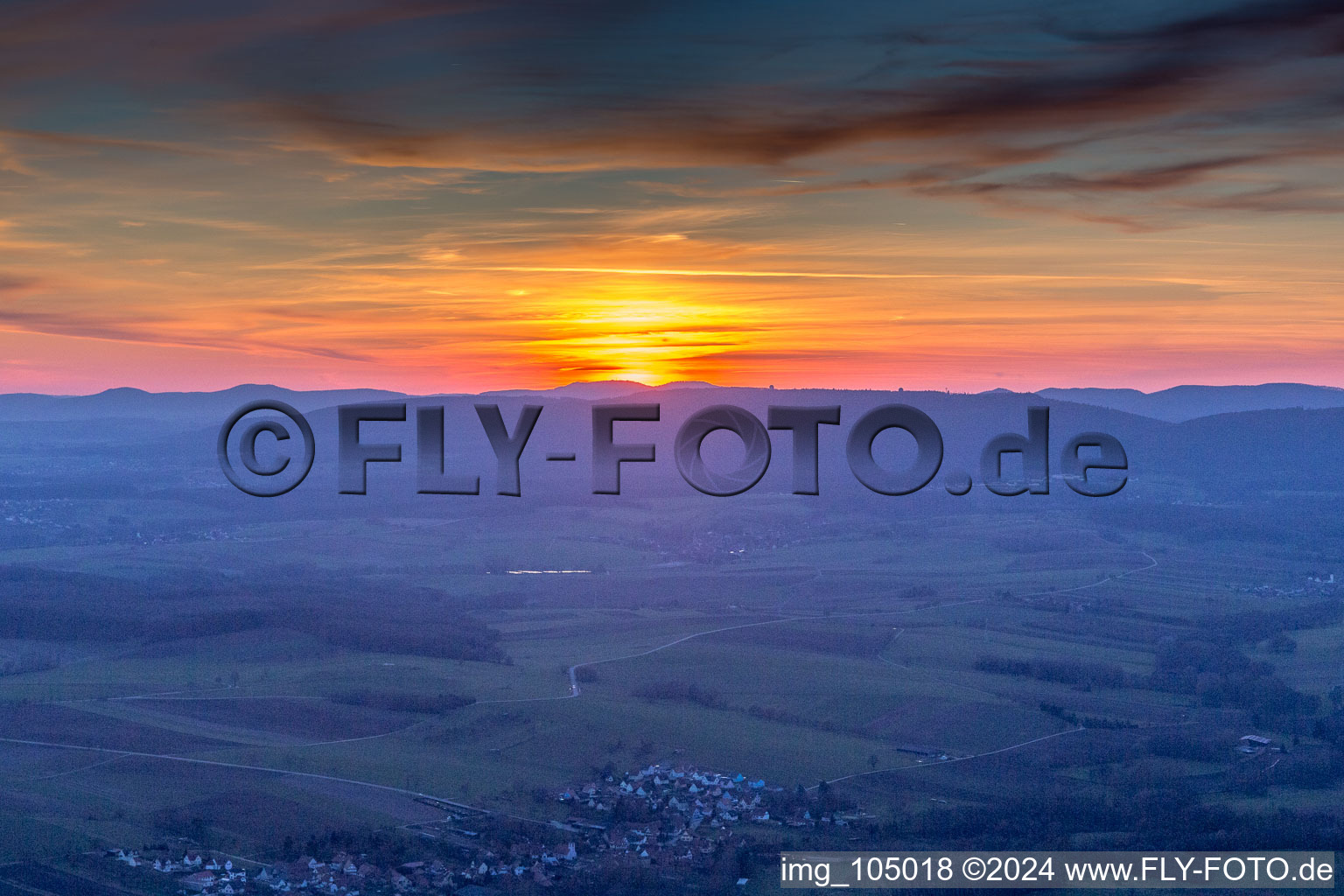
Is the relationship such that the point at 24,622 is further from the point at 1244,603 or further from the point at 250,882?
the point at 1244,603

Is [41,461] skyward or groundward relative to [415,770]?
skyward

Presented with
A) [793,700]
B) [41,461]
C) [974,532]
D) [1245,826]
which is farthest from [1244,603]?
[41,461]

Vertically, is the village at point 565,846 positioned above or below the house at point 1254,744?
below

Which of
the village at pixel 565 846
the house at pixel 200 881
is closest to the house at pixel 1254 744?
the village at pixel 565 846

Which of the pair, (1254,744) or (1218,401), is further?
(1218,401)

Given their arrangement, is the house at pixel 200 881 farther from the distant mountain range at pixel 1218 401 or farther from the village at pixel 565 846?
the distant mountain range at pixel 1218 401

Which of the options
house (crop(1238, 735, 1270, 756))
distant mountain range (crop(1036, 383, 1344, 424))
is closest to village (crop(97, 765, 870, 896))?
house (crop(1238, 735, 1270, 756))

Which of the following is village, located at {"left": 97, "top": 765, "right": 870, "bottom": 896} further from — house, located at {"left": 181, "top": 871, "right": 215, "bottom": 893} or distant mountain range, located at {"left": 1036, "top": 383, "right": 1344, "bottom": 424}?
distant mountain range, located at {"left": 1036, "top": 383, "right": 1344, "bottom": 424}

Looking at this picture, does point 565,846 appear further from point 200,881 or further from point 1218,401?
point 1218,401

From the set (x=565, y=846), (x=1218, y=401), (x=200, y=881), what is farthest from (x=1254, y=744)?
(x=1218, y=401)
